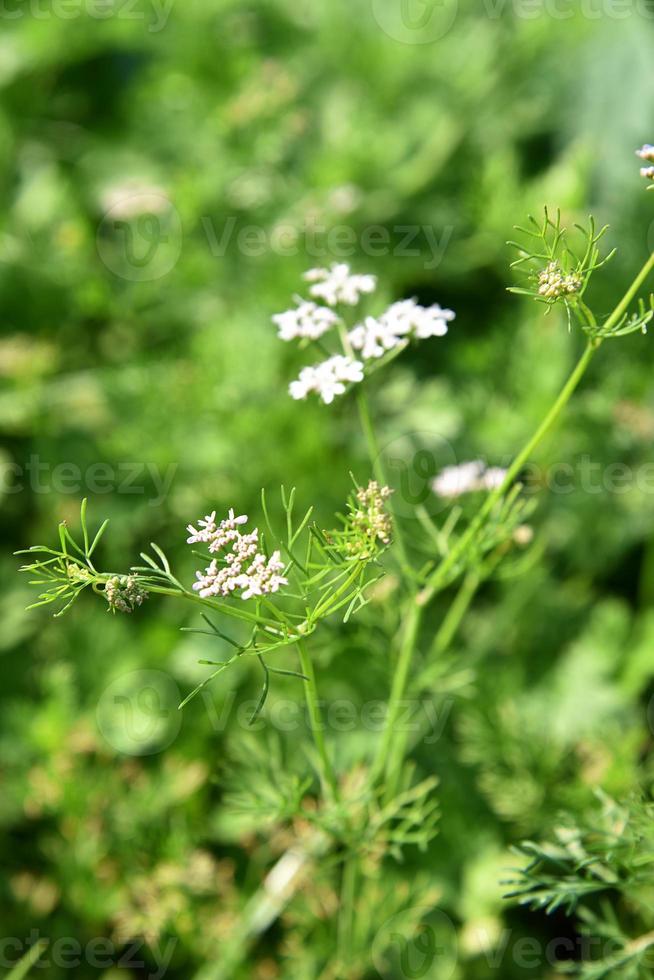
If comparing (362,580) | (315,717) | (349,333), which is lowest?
(315,717)

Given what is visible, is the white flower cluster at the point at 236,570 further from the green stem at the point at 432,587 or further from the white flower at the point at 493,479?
the white flower at the point at 493,479

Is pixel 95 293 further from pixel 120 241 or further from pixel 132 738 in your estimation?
pixel 132 738

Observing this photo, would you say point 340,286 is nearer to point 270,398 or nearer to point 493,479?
point 493,479

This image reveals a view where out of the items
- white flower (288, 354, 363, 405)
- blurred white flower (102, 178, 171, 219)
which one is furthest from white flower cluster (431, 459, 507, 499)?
blurred white flower (102, 178, 171, 219)

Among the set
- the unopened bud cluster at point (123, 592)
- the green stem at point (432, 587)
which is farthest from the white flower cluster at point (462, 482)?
the unopened bud cluster at point (123, 592)

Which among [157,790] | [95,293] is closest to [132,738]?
[157,790]

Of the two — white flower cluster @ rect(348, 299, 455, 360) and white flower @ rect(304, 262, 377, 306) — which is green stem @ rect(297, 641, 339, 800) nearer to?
white flower cluster @ rect(348, 299, 455, 360)

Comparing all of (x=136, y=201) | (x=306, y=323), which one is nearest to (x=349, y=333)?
(x=306, y=323)
